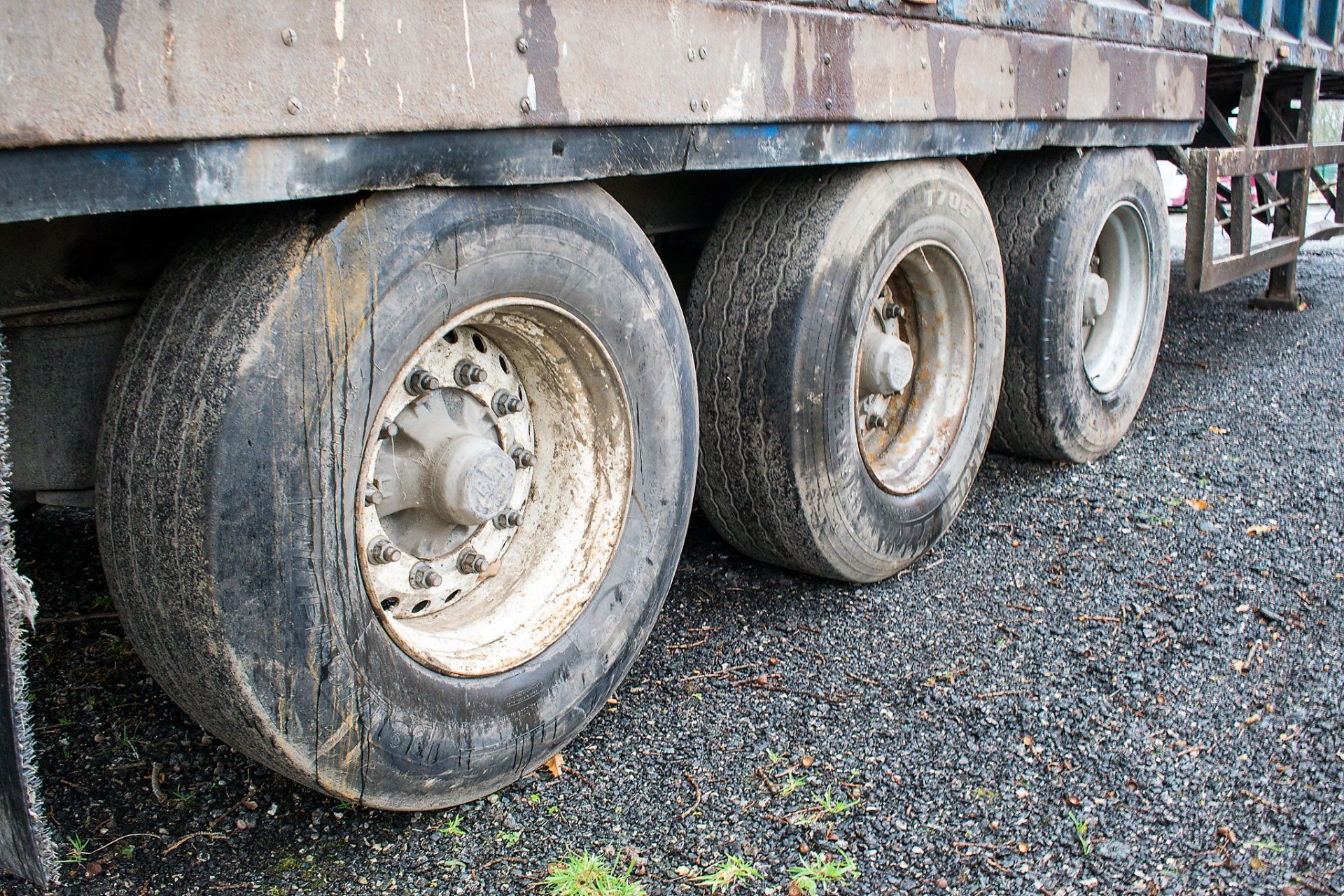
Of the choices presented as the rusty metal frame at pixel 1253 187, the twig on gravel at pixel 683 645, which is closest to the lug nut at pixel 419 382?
the twig on gravel at pixel 683 645

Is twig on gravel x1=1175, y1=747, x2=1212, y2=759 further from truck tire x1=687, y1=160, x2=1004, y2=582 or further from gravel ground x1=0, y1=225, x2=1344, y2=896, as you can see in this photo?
truck tire x1=687, y1=160, x2=1004, y2=582

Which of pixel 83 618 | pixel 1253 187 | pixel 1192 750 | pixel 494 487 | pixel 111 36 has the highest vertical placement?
pixel 111 36

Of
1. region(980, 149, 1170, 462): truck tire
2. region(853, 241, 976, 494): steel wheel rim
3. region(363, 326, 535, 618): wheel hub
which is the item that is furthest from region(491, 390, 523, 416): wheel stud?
region(980, 149, 1170, 462): truck tire

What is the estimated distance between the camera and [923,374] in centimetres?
320

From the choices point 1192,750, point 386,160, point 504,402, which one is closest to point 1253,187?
point 1192,750

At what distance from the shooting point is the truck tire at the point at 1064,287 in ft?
11.5

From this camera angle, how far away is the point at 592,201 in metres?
1.99

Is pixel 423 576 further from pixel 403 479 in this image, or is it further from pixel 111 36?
pixel 111 36

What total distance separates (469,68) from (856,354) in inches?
52.5

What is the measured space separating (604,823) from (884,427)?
5.13ft

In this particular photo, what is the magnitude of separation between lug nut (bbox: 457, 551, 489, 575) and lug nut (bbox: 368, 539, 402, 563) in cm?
19

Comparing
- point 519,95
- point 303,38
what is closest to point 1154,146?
point 519,95

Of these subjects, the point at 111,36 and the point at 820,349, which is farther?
the point at 820,349

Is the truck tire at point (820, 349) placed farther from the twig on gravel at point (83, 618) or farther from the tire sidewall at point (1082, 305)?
the twig on gravel at point (83, 618)
